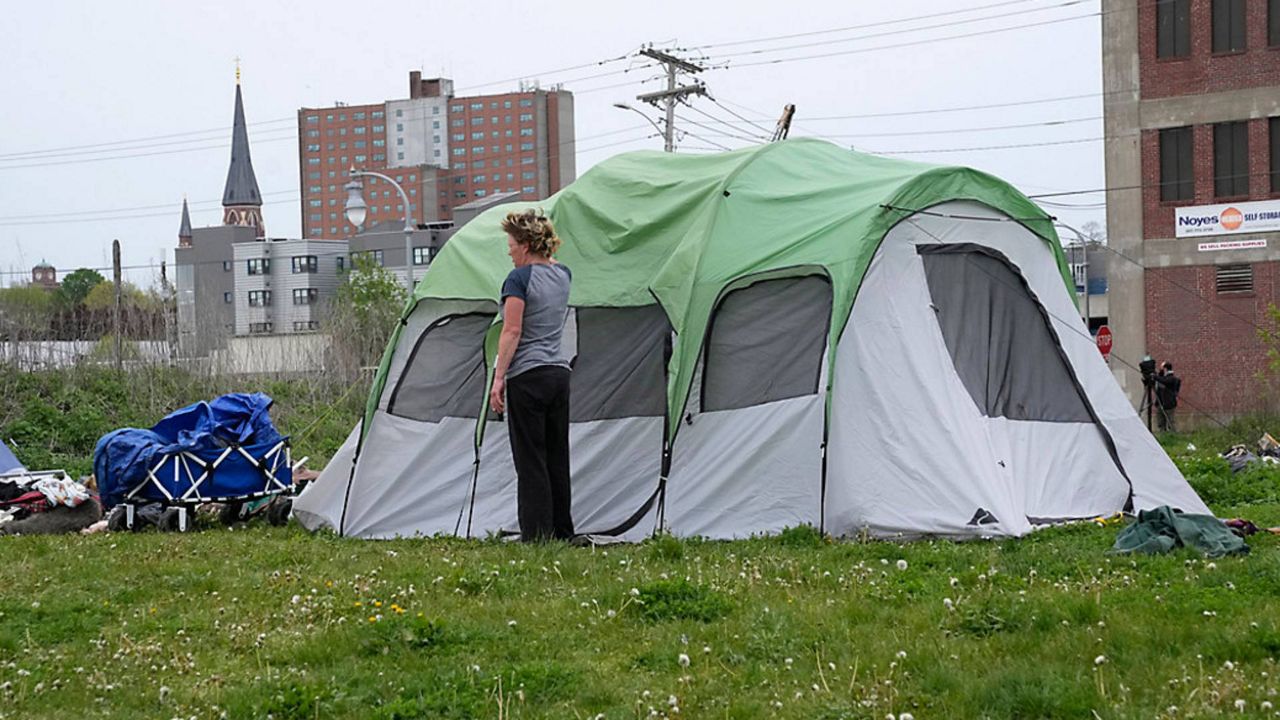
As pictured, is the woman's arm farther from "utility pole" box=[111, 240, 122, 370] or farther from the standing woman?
"utility pole" box=[111, 240, 122, 370]

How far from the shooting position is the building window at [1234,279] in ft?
116

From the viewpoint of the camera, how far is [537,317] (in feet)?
31.0

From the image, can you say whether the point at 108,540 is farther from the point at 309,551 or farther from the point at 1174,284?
the point at 1174,284

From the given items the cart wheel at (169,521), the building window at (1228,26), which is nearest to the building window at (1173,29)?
the building window at (1228,26)

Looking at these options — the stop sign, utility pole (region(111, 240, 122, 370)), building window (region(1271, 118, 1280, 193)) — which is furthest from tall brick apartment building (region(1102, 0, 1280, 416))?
utility pole (region(111, 240, 122, 370))

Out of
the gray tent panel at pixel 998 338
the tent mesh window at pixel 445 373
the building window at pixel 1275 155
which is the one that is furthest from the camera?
A: the building window at pixel 1275 155

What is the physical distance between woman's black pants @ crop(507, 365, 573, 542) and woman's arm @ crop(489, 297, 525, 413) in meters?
0.13

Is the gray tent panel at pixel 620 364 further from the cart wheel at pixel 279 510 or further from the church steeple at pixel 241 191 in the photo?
the church steeple at pixel 241 191

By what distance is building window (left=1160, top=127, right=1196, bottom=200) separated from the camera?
35.9m

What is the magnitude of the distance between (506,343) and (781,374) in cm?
189

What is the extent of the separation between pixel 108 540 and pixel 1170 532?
23.4ft

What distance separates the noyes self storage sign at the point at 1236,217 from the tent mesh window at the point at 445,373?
28.5 metres

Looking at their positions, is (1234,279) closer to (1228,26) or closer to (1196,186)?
(1196,186)

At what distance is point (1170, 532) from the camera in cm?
790
